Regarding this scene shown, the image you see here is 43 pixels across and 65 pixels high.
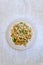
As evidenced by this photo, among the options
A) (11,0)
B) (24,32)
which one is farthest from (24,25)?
(11,0)

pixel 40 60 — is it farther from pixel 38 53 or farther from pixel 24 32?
pixel 24 32

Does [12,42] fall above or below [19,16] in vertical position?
below

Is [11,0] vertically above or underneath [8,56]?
above
